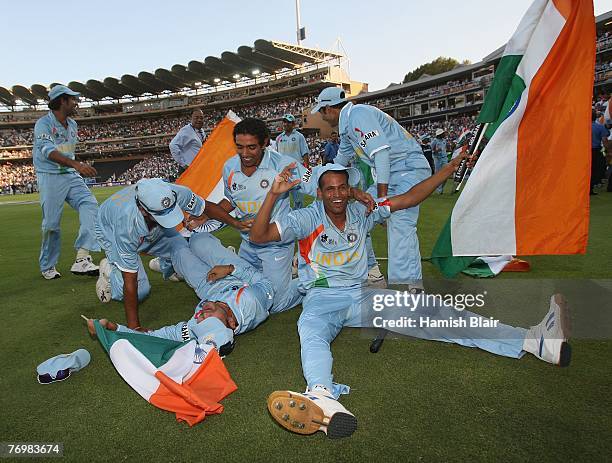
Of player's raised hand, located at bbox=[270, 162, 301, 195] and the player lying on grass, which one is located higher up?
player's raised hand, located at bbox=[270, 162, 301, 195]

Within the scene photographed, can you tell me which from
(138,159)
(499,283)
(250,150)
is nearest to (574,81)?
(499,283)

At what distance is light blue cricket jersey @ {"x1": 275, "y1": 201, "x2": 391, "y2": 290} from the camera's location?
3.25 meters

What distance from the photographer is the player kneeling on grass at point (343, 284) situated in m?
2.71

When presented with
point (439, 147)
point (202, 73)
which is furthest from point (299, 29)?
point (439, 147)

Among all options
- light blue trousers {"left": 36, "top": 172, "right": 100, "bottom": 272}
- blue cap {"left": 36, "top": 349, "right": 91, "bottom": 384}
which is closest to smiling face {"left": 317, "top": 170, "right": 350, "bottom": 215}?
blue cap {"left": 36, "top": 349, "right": 91, "bottom": 384}

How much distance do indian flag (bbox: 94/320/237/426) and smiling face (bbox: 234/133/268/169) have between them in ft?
6.30

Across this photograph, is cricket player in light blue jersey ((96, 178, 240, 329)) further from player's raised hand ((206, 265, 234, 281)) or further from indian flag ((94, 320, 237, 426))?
indian flag ((94, 320, 237, 426))

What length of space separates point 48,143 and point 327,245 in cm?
438

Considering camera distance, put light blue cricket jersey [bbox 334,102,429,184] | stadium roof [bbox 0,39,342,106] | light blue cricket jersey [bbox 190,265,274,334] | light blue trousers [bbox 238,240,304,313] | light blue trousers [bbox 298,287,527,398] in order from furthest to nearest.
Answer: stadium roof [bbox 0,39,342,106] → light blue trousers [bbox 238,240,304,313] → light blue cricket jersey [bbox 334,102,429,184] → light blue cricket jersey [bbox 190,265,274,334] → light blue trousers [bbox 298,287,527,398]

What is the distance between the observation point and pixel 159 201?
348cm

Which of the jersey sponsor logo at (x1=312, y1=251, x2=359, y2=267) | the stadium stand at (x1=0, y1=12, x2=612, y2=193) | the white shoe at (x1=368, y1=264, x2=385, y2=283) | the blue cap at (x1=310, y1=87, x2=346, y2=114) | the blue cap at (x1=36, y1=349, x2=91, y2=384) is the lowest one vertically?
the white shoe at (x1=368, y1=264, x2=385, y2=283)

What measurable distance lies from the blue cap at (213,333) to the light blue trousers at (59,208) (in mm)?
3214

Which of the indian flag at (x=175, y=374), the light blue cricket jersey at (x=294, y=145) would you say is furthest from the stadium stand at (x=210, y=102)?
the indian flag at (x=175, y=374)

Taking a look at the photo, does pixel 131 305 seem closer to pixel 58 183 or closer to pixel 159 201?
pixel 159 201
